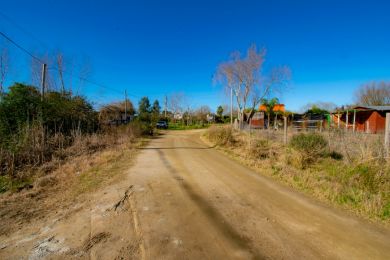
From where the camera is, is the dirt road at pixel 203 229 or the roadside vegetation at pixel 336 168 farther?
the roadside vegetation at pixel 336 168

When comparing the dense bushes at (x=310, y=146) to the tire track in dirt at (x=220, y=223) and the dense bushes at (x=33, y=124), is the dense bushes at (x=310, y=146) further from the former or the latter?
the dense bushes at (x=33, y=124)

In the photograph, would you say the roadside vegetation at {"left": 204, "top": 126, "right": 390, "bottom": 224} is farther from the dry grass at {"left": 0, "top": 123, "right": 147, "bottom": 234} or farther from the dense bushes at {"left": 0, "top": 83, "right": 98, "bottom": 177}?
the dense bushes at {"left": 0, "top": 83, "right": 98, "bottom": 177}

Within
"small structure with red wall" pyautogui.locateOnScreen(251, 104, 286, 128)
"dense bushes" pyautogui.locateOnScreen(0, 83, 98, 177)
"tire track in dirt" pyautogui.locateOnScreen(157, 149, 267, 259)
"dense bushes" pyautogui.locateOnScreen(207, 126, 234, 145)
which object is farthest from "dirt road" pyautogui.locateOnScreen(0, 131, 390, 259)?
"small structure with red wall" pyautogui.locateOnScreen(251, 104, 286, 128)

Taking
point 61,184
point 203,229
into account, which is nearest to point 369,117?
point 203,229

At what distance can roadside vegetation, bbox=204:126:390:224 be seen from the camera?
442 cm

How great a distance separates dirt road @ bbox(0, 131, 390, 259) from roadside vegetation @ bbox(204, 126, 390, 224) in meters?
0.63

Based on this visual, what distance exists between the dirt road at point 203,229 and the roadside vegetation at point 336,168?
2.06 feet

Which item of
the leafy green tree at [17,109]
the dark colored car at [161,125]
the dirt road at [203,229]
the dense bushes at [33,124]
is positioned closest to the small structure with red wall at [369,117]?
the dirt road at [203,229]

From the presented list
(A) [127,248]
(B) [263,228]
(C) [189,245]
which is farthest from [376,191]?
(A) [127,248]

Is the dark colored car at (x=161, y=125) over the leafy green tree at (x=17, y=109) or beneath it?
beneath

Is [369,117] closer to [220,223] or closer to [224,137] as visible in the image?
[224,137]

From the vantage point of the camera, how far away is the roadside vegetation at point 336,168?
14.5ft

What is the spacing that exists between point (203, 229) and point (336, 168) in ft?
17.6

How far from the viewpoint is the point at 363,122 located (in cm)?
2256
